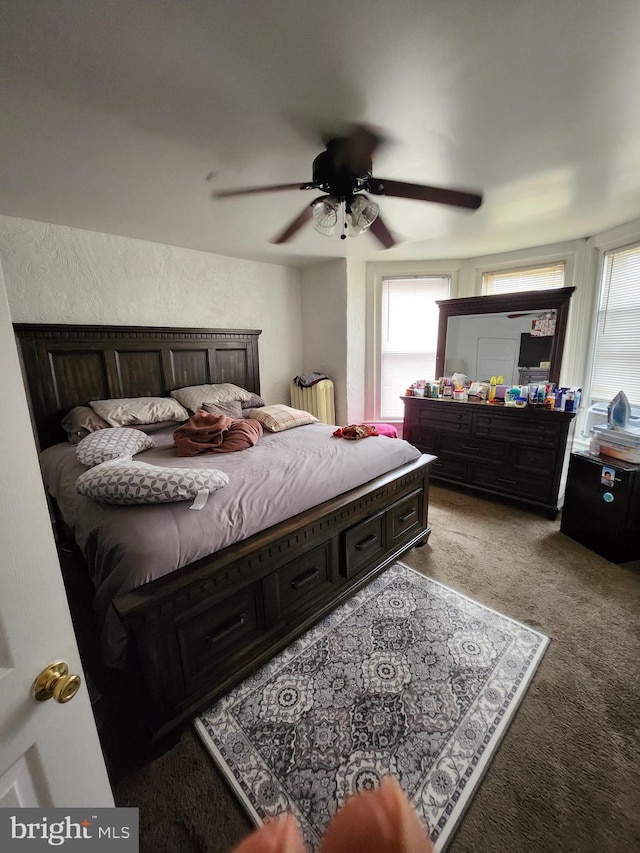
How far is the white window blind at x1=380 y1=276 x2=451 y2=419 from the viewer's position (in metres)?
4.05

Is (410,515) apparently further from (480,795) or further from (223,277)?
(223,277)

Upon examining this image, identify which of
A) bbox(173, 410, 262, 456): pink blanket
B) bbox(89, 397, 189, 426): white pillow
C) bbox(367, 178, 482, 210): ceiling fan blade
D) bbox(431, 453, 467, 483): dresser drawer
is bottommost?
bbox(431, 453, 467, 483): dresser drawer

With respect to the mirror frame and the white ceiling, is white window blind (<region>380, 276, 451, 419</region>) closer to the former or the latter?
the mirror frame

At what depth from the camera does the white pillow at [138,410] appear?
8.62 ft

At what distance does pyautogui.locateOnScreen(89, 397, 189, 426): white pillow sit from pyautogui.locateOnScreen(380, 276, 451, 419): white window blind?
247cm

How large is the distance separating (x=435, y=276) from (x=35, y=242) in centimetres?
368

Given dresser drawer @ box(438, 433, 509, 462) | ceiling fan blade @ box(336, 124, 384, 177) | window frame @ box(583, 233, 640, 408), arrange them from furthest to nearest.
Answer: dresser drawer @ box(438, 433, 509, 462) → window frame @ box(583, 233, 640, 408) → ceiling fan blade @ box(336, 124, 384, 177)

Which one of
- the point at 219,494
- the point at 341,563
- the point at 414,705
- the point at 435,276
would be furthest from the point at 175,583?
the point at 435,276

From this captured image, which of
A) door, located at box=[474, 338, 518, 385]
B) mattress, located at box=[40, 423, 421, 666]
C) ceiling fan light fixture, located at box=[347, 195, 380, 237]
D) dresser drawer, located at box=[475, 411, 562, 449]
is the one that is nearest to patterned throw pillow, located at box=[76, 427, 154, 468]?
mattress, located at box=[40, 423, 421, 666]

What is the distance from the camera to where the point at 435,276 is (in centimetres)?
400

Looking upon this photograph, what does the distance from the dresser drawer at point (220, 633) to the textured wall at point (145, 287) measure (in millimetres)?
2446

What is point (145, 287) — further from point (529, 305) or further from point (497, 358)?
point (529, 305)

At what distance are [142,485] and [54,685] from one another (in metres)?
0.92

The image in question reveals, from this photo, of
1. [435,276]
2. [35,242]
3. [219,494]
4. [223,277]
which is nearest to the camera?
[219,494]
